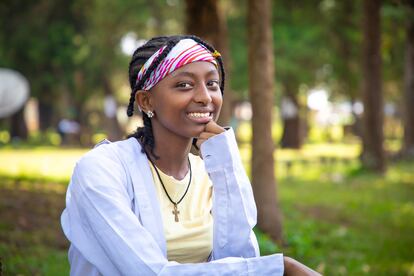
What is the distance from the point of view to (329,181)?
55.4ft

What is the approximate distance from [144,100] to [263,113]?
553 centimetres

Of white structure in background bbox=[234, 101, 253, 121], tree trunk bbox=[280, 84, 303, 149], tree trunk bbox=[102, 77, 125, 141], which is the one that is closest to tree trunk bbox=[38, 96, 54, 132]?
tree trunk bbox=[102, 77, 125, 141]

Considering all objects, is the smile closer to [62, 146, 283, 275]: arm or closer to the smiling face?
the smiling face

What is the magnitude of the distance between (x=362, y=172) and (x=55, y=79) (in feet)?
57.7

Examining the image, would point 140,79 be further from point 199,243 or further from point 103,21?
point 103,21

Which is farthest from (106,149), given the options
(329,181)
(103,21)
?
(103,21)

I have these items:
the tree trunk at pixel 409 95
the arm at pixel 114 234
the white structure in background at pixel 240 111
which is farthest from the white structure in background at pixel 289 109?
the arm at pixel 114 234

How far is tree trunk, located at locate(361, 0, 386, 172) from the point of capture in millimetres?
16969

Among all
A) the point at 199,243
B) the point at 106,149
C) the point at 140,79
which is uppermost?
the point at 140,79

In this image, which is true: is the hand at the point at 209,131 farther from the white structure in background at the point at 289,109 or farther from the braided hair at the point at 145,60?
the white structure in background at the point at 289,109

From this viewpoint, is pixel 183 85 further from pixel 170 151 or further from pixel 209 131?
pixel 170 151

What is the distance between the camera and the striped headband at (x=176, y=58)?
2926mm

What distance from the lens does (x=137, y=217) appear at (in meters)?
2.80

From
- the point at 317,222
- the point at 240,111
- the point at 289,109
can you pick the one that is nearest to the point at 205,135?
the point at 317,222
